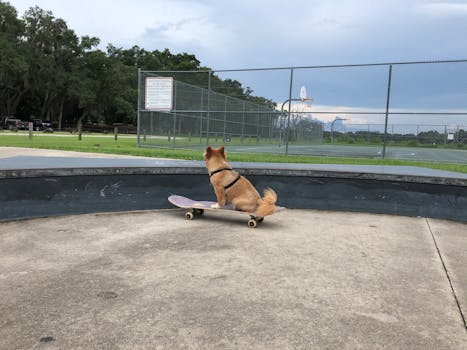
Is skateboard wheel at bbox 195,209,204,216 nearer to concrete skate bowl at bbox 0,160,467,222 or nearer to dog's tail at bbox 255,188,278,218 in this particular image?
concrete skate bowl at bbox 0,160,467,222

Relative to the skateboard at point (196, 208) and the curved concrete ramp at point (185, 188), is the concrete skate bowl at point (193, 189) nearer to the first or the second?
the curved concrete ramp at point (185, 188)

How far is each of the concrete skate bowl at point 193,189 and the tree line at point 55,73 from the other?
43738mm

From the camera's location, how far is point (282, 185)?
22.2 feet

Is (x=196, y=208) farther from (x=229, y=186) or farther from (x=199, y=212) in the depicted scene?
(x=229, y=186)

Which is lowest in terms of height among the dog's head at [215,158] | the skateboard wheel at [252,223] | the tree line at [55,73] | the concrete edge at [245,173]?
the skateboard wheel at [252,223]

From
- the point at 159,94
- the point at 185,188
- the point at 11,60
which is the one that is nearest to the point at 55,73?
the point at 11,60

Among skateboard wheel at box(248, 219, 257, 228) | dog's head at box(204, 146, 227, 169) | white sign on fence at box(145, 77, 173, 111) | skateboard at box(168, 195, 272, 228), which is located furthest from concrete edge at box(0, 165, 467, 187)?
white sign on fence at box(145, 77, 173, 111)

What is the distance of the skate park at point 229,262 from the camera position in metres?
2.51

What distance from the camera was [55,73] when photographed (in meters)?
49.0

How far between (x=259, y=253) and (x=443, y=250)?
211 centimetres

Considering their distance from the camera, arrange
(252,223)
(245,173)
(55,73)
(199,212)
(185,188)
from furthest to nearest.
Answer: (55,73) → (245,173) → (185,188) → (199,212) → (252,223)

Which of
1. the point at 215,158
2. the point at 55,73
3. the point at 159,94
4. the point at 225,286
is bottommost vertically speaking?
the point at 225,286

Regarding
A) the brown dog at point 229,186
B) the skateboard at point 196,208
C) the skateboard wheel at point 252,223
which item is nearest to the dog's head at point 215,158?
the brown dog at point 229,186

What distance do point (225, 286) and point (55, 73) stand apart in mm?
52389
